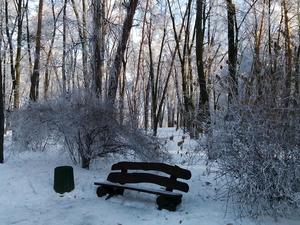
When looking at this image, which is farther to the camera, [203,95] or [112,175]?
[203,95]

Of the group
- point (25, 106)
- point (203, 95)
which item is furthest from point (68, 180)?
point (203, 95)

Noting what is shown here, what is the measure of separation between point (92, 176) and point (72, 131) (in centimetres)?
105

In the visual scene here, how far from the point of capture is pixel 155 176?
27.3 ft

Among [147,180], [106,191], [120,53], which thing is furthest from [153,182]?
[120,53]

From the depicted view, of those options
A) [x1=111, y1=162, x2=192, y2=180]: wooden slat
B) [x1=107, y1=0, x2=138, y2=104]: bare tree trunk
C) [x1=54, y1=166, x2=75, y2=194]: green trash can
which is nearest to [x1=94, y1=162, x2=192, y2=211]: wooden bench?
[x1=111, y1=162, x2=192, y2=180]: wooden slat

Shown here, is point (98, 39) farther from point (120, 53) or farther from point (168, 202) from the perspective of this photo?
point (168, 202)

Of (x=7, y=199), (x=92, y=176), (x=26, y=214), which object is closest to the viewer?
(x=26, y=214)

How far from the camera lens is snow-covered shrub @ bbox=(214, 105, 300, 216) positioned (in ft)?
22.1

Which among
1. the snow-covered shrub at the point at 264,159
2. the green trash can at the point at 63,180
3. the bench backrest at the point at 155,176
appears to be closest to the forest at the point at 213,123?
the snow-covered shrub at the point at 264,159

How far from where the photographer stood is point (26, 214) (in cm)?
786

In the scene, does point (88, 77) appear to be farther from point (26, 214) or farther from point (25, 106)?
point (26, 214)

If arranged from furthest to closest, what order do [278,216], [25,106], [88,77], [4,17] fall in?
[4,17] → [88,77] → [25,106] → [278,216]

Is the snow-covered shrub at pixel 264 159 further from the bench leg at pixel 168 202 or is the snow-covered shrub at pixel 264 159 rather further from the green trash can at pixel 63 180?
the green trash can at pixel 63 180

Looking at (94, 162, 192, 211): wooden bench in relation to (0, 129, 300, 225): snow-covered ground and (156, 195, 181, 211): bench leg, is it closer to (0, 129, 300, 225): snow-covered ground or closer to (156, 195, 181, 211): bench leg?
(156, 195, 181, 211): bench leg
